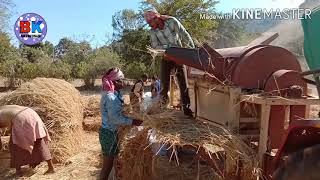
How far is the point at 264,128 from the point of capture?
375cm

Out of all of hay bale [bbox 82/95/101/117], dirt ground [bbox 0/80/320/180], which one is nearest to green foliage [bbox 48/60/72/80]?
hay bale [bbox 82/95/101/117]

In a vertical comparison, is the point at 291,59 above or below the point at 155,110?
above

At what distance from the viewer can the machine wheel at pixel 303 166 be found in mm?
2371

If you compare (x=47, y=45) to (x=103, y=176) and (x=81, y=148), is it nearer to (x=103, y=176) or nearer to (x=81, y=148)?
(x=81, y=148)

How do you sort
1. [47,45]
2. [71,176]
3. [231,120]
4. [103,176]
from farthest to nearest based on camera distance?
1. [47,45]
2. [71,176]
3. [103,176]
4. [231,120]

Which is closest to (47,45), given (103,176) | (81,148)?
(81,148)

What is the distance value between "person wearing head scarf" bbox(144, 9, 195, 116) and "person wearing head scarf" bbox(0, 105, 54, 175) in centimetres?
230

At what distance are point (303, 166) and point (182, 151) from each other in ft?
10.9

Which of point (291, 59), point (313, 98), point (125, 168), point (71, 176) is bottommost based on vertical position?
point (71, 176)

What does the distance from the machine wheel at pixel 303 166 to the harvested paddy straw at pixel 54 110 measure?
5.21 meters

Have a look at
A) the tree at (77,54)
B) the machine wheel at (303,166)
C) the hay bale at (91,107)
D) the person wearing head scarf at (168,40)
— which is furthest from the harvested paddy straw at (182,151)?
the tree at (77,54)

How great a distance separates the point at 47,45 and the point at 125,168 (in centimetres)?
4192

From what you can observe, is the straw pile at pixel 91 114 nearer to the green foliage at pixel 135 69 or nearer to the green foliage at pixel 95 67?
the green foliage at pixel 135 69

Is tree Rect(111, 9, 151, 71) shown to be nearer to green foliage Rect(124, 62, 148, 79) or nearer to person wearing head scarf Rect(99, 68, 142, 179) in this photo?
green foliage Rect(124, 62, 148, 79)
